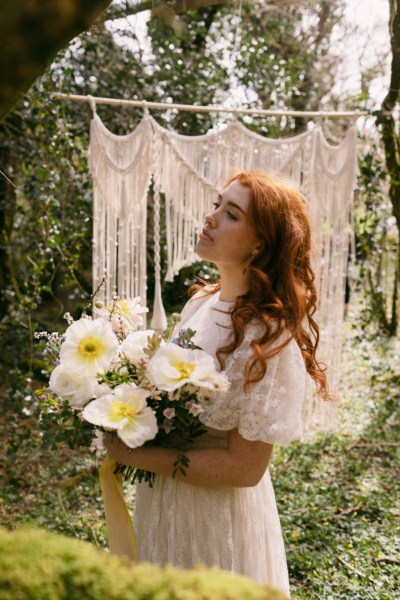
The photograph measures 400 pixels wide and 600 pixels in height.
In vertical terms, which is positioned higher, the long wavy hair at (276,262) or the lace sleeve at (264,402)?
Result: the long wavy hair at (276,262)

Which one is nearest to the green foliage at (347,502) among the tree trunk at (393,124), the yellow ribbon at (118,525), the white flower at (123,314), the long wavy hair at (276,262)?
the tree trunk at (393,124)

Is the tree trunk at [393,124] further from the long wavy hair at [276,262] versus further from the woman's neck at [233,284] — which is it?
the woman's neck at [233,284]

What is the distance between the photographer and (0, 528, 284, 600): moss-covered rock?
52 centimetres

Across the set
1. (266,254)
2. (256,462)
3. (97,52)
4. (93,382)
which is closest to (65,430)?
(93,382)

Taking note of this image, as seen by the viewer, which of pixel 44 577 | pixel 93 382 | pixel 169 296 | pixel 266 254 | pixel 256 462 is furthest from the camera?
pixel 169 296

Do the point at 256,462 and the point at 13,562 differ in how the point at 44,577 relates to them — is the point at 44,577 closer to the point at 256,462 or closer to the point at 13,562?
the point at 13,562

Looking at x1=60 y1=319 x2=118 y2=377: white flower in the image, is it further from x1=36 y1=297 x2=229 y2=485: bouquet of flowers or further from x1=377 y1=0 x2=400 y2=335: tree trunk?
x1=377 y1=0 x2=400 y2=335: tree trunk

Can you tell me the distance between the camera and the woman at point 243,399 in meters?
1.26

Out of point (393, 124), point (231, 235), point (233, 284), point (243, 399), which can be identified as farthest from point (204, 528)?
point (393, 124)

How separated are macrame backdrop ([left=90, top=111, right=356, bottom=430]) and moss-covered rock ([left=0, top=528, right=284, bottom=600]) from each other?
2.40 metres

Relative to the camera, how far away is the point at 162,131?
301 cm

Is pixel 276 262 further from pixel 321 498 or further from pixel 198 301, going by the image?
pixel 321 498

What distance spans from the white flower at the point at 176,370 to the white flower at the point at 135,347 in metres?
0.09

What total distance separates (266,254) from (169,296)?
195 inches
